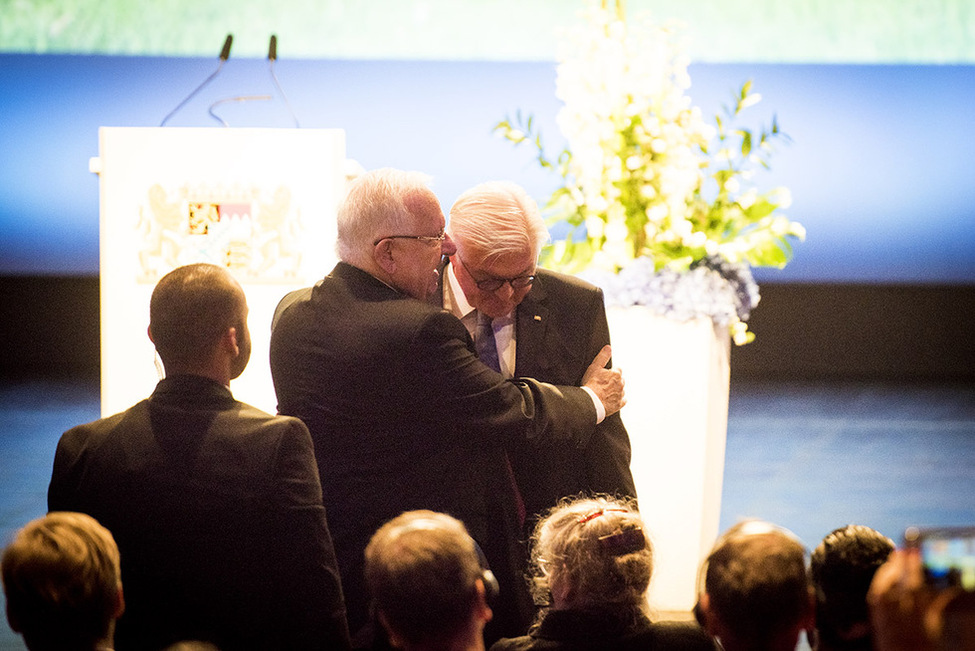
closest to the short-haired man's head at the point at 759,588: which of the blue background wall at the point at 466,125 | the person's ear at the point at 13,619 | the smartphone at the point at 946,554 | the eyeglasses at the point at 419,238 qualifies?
the smartphone at the point at 946,554

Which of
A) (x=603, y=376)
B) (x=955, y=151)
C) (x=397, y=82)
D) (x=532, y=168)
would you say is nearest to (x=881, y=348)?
(x=955, y=151)

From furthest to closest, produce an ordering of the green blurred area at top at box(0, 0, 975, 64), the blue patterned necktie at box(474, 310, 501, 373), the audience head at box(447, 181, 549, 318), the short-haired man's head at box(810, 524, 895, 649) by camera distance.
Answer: the green blurred area at top at box(0, 0, 975, 64)
the blue patterned necktie at box(474, 310, 501, 373)
the audience head at box(447, 181, 549, 318)
the short-haired man's head at box(810, 524, 895, 649)

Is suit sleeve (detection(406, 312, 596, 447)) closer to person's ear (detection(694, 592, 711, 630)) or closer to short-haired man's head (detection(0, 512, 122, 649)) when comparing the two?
person's ear (detection(694, 592, 711, 630))

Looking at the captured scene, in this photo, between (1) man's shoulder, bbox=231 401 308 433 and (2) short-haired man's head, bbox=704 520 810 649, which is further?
(1) man's shoulder, bbox=231 401 308 433

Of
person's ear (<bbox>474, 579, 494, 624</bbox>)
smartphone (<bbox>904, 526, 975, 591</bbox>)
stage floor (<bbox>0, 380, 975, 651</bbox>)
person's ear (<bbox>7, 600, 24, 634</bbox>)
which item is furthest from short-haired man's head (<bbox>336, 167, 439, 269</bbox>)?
stage floor (<bbox>0, 380, 975, 651</bbox>)

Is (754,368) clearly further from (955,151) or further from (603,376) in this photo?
(603,376)

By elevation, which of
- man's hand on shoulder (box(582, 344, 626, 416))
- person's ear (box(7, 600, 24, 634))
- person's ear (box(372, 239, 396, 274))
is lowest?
person's ear (box(7, 600, 24, 634))

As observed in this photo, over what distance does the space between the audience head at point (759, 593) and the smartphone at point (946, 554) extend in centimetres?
46

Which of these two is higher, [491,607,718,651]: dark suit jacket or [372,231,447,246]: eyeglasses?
[372,231,447,246]: eyeglasses

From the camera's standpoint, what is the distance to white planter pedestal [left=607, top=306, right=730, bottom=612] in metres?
3.14

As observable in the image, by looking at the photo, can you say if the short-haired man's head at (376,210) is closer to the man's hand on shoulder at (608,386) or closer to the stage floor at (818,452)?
the man's hand on shoulder at (608,386)

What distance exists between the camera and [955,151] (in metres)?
8.01

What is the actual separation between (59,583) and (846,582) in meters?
1.10

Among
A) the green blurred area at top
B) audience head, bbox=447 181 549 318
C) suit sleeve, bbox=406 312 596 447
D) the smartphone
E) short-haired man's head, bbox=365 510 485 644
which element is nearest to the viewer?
the smartphone
